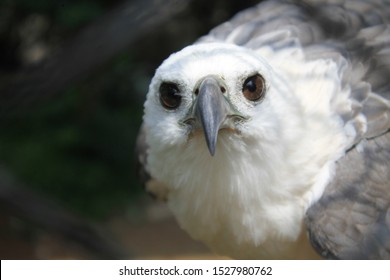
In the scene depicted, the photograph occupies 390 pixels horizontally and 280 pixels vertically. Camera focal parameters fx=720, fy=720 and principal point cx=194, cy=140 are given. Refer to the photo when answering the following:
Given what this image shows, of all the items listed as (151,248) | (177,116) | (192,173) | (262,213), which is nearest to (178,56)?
(177,116)

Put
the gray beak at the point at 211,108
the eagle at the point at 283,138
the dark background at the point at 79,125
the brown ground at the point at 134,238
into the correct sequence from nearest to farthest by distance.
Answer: the gray beak at the point at 211,108 → the eagle at the point at 283,138 → the dark background at the point at 79,125 → the brown ground at the point at 134,238

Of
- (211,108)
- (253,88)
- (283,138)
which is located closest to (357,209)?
(283,138)

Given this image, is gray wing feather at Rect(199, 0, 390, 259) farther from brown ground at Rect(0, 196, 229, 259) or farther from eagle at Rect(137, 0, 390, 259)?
brown ground at Rect(0, 196, 229, 259)

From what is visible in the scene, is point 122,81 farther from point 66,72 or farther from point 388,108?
point 66,72

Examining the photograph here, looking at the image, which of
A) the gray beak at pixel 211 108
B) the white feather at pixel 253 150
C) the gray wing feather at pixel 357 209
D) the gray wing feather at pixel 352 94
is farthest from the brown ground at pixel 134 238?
the gray beak at pixel 211 108

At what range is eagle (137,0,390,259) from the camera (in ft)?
9.00

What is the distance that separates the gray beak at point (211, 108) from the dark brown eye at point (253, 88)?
4.5 inches

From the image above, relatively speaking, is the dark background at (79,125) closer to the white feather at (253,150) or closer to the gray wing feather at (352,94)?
the gray wing feather at (352,94)

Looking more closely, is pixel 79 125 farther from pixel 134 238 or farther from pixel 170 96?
pixel 170 96

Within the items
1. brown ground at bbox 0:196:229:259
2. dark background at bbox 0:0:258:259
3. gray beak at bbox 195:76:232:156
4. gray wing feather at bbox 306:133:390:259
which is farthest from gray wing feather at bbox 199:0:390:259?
brown ground at bbox 0:196:229:259

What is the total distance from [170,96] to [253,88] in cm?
32

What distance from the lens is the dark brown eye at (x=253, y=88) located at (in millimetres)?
2758

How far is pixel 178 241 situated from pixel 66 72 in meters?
4.92

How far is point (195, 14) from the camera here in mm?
4809
